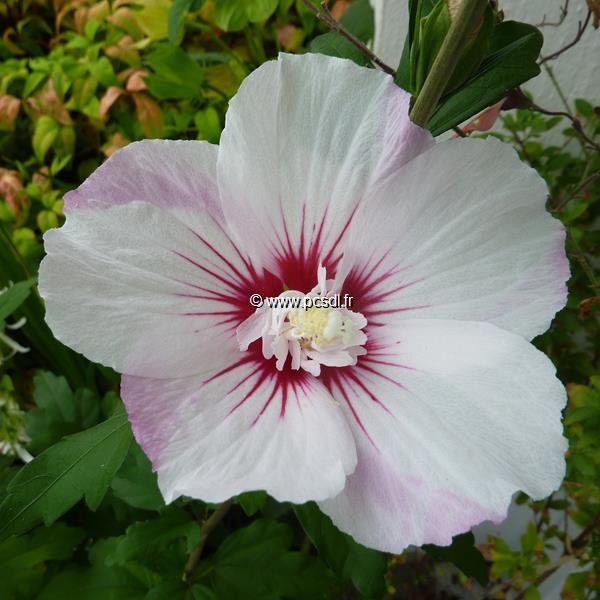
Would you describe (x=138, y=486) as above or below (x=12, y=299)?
below

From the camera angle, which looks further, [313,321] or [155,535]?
[155,535]

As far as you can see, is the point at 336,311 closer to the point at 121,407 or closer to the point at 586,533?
the point at 121,407

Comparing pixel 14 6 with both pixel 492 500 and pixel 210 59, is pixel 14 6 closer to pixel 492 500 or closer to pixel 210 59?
pixel 210 59

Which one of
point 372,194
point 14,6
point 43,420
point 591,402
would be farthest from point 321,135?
point 14,6

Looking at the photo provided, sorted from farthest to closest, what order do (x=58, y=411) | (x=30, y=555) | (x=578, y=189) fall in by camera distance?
(x=58, y=411), (x=30, y=555), (x=578, y=189)

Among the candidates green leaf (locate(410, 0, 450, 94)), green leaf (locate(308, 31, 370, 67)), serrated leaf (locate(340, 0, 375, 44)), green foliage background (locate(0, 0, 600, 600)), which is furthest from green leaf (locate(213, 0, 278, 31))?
green leaf (locate(410, 0, 450, 94))

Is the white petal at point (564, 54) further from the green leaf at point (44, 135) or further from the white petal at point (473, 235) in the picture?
the green leaf at point (44, 135)

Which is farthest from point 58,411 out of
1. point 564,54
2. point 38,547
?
point 564,54
